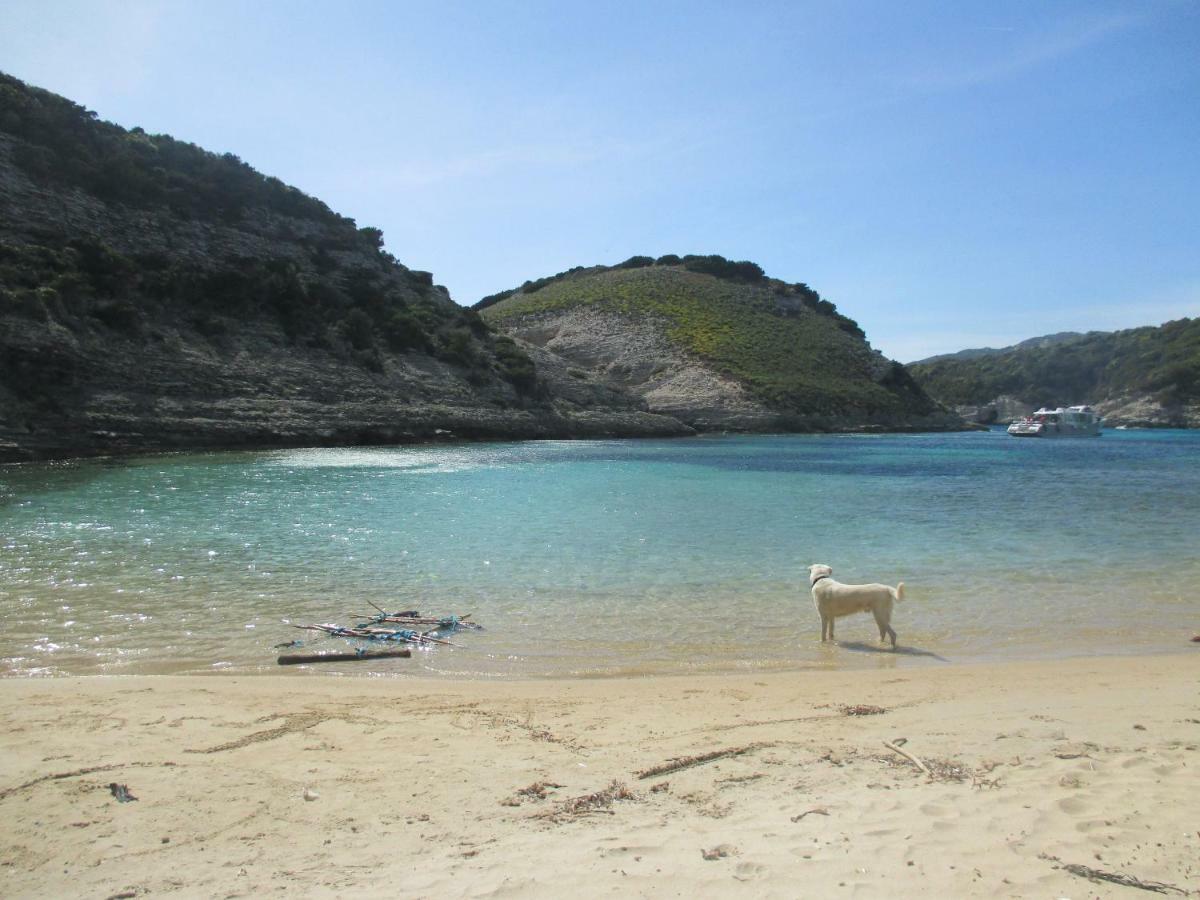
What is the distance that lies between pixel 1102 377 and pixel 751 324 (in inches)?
3597

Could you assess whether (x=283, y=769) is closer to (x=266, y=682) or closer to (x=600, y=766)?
(x=600, y=766)

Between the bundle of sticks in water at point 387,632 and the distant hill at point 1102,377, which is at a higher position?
the distant hill at point 1102,377

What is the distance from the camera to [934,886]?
3.62 m

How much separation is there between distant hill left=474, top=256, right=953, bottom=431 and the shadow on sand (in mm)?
68400

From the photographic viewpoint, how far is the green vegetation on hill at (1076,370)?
136125 millimetres

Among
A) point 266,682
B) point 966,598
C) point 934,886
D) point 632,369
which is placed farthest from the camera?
point 632,369

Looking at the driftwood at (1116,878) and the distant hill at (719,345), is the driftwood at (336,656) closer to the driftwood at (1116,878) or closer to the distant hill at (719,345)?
the driftwood at (1116,878)

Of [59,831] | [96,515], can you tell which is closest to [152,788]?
[59,831]

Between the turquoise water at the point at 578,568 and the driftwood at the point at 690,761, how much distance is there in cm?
292

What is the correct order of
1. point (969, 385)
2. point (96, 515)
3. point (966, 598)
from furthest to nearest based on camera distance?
point (969, 385) < point (96, 515) < point (966, 598)

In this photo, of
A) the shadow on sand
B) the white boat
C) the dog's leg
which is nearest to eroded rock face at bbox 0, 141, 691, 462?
the shadow on sand

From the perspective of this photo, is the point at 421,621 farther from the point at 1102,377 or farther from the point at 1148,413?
the point at 1102,377

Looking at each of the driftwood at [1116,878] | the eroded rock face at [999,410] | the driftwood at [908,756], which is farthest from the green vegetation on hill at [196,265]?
the eroded rock face at [999,410]

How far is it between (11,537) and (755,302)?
341ft
